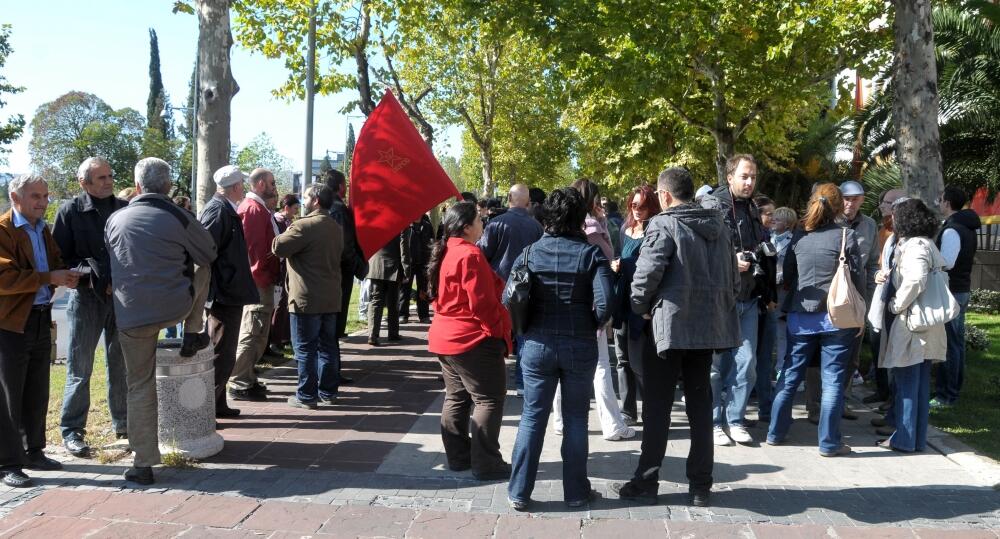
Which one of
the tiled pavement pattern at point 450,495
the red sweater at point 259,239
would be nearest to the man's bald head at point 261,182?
the red sweater at point 259,239

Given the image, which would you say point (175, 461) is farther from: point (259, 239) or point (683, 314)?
point (683, 314)

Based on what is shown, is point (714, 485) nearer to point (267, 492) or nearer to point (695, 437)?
point (695, 437)

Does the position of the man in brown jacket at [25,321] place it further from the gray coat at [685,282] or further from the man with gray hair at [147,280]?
the gray coat at [685,282]

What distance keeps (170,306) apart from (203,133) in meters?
3.49

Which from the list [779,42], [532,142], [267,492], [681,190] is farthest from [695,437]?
[532,142]

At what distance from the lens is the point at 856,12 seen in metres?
12.9

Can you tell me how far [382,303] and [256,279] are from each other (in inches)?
132


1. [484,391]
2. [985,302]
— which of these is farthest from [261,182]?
[985,302]

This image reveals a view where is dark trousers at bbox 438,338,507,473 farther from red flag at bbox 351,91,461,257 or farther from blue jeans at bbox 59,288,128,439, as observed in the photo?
blue jeans at bbox 59,288,128,439

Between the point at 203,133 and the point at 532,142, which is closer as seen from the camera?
the point at 203,133

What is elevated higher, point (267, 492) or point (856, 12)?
point (856, 12)

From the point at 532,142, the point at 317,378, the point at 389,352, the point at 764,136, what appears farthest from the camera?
the point at 532,142

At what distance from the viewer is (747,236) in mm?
6066

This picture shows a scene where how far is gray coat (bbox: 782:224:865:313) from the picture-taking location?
229 inches
